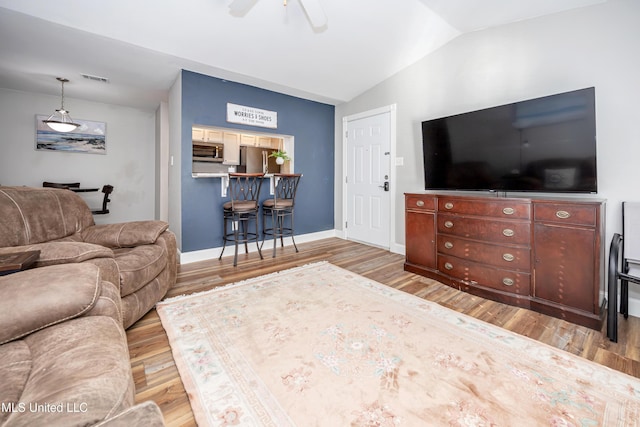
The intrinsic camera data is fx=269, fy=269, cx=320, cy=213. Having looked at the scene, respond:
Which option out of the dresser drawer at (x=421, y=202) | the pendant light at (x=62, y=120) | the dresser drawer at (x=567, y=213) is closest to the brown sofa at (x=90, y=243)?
Result: the dresser drawer at (x=421, y=202)

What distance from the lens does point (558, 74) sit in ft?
8.03

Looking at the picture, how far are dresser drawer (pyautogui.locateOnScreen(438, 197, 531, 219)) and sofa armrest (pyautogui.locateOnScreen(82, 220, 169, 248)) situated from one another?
274 centimetres

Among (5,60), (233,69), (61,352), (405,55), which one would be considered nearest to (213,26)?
(233,69)

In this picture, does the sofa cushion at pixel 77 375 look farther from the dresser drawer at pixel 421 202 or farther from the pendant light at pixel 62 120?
the pendant light at pixel 62 120

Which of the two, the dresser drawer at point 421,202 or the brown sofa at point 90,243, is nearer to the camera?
the brown sofa at point 90,243

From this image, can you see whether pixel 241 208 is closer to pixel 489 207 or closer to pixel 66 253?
pixel 66 253

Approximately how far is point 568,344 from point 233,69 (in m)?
4.09

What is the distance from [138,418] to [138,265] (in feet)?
5.28

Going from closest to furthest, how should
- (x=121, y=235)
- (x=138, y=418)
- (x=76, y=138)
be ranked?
(x=138, y=418)
(x=121, y=235)
(x=76, y=138)

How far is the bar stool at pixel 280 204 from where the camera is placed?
12.4 ft

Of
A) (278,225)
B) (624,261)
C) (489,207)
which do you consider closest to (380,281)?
(489,207)

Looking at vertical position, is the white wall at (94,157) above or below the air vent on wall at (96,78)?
below

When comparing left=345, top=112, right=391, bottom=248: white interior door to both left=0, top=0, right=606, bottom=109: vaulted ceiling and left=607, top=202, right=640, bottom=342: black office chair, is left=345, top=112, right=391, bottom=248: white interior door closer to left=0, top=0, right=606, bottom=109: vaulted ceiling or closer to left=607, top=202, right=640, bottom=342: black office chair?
left=0, top=0, right=606, bottom=109: vaulted ceiling

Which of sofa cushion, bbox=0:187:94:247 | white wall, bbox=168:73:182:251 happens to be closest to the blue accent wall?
white wall, bbox=168:73:182:251
